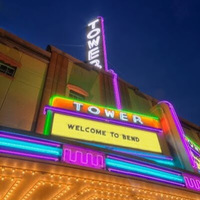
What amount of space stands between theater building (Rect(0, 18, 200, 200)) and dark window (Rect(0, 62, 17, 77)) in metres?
0.03

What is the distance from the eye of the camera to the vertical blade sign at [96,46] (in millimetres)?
15375

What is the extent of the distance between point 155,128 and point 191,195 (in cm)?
328

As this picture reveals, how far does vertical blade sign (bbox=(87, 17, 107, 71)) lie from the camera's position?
50.4ft

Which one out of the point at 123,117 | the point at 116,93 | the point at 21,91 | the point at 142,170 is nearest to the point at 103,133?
the point at 123,117

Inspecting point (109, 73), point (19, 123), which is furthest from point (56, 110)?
point (109, 73)

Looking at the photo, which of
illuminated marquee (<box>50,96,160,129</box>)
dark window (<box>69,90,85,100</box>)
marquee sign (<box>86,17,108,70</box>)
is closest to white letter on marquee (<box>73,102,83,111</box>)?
illuminated marquee (<box>50,96,160,129</box>)

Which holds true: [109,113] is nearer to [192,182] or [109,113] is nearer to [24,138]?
[192,182]

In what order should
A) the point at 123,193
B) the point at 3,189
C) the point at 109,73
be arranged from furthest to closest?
the point at 109,73 → the point at 123,193 → the point at 3,189

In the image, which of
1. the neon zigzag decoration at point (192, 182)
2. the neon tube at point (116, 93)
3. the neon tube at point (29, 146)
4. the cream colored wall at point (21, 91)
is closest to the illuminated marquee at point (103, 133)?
the cream colored wall at point (21, 91)

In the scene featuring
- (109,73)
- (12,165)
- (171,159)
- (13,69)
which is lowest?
(12,165)

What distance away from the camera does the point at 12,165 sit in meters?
5.26

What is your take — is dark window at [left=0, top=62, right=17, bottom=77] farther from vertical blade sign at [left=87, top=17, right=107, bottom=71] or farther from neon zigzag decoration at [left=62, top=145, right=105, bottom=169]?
vertical blade sign at [left=87, top=17, right=107, bottom=71]

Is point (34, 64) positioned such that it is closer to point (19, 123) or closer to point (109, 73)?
point (19, 123)

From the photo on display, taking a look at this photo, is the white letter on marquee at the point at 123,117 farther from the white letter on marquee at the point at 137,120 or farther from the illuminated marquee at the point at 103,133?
the illuminated marquee at the point at 103,133
